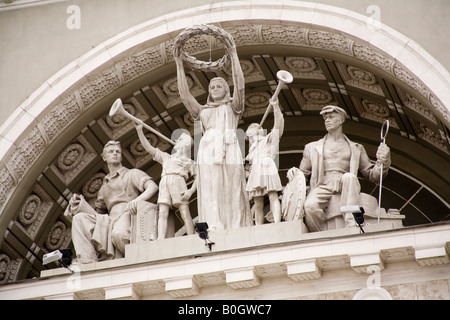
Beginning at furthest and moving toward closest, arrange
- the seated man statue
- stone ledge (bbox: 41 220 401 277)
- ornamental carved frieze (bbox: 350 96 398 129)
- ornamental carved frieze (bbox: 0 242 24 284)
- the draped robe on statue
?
ornamental carved frieze (bbox: 350 96 398 129)
ornamental carved frieze (bbox: 0 242 24 284)
the seated man statue
the draped robe on statue
stone ledge (bbox: 41 220 401 277)

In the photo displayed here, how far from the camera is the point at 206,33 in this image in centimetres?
1580

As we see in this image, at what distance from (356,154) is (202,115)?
2029mm

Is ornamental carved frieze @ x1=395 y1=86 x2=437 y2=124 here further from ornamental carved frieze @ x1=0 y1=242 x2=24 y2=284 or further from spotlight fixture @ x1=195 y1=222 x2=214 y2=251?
ornamental carved frieze @ x1=0 y1=242 x2=24 y2=284

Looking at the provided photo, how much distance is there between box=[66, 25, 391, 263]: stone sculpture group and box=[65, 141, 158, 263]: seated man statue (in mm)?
12

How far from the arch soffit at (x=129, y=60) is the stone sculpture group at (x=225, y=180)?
0.84m

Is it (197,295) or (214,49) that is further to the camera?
(214,49)

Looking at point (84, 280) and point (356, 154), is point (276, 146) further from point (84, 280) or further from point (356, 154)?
point (84, 280)

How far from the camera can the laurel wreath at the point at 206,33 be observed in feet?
51.7

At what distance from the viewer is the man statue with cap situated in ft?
48.8

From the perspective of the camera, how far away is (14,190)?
16.9m

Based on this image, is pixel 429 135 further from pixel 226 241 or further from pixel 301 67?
pixel 226 241

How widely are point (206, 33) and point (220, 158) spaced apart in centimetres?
161

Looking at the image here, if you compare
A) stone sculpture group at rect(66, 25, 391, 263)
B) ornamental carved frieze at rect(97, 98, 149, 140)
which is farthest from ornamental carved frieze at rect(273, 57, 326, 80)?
ornamental carved frieze at rect(97, 98, 149, 140)

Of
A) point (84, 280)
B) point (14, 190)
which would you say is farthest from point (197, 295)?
point (14, 190)
